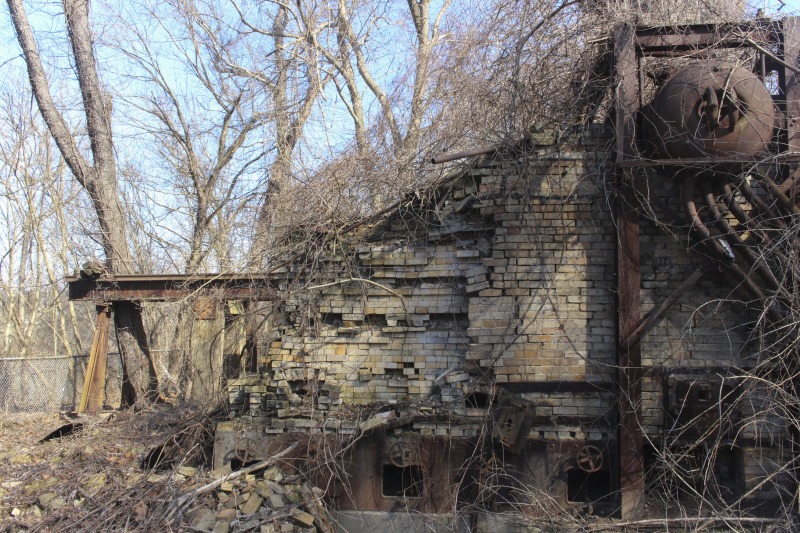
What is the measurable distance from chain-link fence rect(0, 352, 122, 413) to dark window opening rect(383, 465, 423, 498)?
802 centimetres

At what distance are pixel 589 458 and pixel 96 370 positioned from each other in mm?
6961

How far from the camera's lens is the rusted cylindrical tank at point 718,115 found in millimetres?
5840

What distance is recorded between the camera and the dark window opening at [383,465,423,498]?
21.5 ft

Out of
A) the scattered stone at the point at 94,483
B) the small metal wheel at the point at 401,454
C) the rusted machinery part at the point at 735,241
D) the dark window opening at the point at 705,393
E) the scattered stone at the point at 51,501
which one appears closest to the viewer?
the rusted machinery part at the point at 735,241

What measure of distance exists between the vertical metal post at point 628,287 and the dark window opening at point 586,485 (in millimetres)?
425

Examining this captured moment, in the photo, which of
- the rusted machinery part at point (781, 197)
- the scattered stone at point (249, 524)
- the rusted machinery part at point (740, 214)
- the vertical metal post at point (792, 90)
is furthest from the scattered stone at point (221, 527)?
the rusted machinery part at point (781, 197)

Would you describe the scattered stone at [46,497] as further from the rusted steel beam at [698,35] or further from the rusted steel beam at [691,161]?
the rusted steel beam at [698,35]

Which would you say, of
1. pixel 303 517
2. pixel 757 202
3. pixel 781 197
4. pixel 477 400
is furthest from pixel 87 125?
pixel 781 197

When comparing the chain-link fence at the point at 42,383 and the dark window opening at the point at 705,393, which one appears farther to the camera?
the chain-link fence at the point at 42,383

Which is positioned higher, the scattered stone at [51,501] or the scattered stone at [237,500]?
the scattered stone at [237,500]

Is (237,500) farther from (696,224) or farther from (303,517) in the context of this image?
(696,224)

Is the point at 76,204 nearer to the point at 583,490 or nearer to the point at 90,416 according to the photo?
the point at 90,416

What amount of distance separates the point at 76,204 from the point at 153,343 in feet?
21.8

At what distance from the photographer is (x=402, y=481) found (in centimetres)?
664
